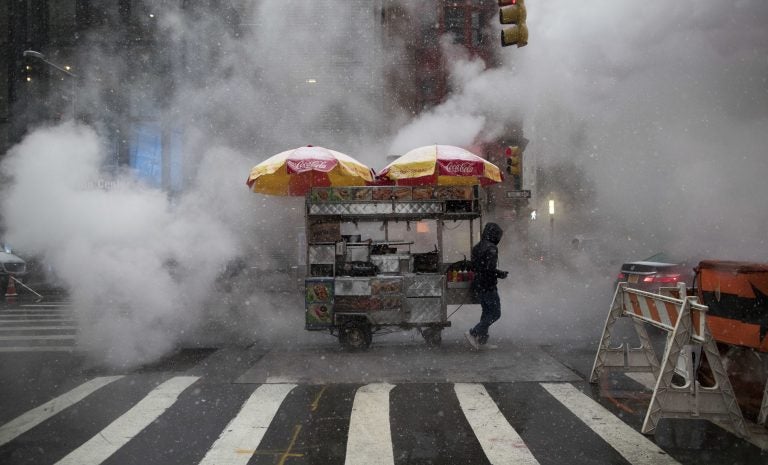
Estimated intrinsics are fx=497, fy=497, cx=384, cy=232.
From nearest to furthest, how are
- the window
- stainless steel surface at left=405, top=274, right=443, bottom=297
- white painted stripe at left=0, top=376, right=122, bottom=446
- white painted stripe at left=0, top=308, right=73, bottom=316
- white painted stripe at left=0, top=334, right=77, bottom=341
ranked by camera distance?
white painted stripe at left=0, top=376, right=122, bottom=446
stainless steel surface at left=405, top=274, right=443, bottom=297
white painted stripe at left=0, top=334, right=77, bottom=341
white painted stripe at left=0, top=308, right=73, bottom=316
the window

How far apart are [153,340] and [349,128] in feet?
43.6

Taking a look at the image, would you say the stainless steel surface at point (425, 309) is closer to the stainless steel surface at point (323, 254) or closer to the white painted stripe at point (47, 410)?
the stainless steel surface at point (323, 254)

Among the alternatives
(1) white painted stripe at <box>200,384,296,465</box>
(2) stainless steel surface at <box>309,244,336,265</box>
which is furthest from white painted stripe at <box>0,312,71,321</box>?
(1) white painted stripe at <box>200,384,296,465</box>

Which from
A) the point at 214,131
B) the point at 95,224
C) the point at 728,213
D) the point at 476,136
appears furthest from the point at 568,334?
the point at 728,213

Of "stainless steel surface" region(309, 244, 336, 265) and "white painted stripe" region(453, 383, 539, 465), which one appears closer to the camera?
"white painted stripe" region(453, 383, 539, 465)

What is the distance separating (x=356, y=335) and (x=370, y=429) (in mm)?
2963

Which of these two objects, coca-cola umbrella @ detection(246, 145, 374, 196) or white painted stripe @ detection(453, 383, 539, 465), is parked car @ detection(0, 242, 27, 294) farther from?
white painted stripe @ detection(453, 383, 539, 465)

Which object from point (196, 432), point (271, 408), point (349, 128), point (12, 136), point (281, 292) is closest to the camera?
point (196, 432)

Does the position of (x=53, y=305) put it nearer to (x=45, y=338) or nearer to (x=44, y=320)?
(x=44, y=320)

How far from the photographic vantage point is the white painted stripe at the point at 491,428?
340 cm

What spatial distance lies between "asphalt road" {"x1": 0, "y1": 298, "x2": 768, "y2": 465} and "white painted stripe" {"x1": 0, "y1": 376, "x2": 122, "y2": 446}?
18 mm

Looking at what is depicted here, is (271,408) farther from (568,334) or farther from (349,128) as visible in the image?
(349,128)

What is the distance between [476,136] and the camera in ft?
60.8

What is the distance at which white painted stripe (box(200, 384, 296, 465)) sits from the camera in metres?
3.41
